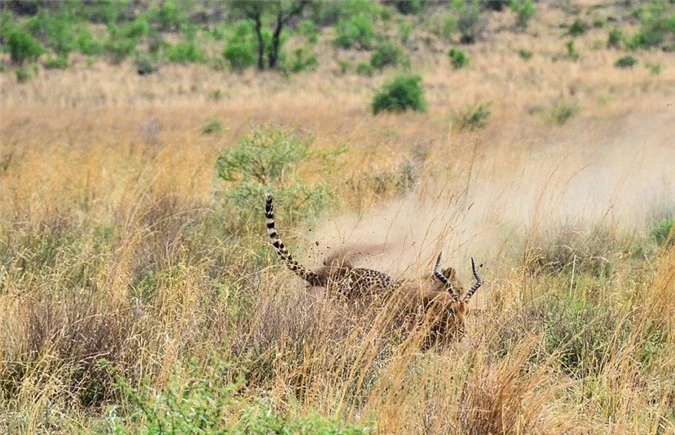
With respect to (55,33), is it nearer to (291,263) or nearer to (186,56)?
(186,56)

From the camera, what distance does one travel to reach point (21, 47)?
1561 inches

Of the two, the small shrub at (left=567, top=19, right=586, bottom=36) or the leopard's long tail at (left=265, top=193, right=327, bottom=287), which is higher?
the leopard's long tail at (left=265, top=193, right=327, bottom=287)

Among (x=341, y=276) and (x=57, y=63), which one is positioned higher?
(x=341, y=276)

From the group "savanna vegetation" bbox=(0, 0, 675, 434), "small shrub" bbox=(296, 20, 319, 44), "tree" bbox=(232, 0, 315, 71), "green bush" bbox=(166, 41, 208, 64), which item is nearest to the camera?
"savanna vegetation" bbox=(0, 0, 675, 434)

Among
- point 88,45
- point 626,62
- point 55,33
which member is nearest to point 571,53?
point 626,62

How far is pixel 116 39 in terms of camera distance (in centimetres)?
4722

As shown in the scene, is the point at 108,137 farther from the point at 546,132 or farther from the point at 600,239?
the point at 600,239

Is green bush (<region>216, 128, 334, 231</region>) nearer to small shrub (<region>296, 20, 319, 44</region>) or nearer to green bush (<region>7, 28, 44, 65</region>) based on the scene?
green bush (<region>7, 28, 44, 65</region>)

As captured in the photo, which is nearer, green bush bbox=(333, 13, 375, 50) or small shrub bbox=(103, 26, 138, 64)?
small shrub bbox=(103, 26, 138, 64)

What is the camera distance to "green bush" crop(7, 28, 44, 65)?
39500 millimetres

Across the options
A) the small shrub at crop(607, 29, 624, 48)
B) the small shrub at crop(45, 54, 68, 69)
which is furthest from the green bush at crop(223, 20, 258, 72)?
the small shrub at crop(607, 29, 624, 48)

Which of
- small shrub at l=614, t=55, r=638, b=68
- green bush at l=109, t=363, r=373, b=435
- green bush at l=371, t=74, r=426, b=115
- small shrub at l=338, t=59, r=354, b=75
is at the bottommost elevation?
small shrub at l=338, t=59, r=354, b=75

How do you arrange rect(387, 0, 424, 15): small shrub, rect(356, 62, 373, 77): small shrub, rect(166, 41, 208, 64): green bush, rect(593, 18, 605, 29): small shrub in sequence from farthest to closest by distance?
rect(387, 0, 424, 15): small shrub < rect(593, 18, 605, 29): small shrub < rect(166, 41, 208, 64): green bush < rect(356, 62, 373, 77): small shrub

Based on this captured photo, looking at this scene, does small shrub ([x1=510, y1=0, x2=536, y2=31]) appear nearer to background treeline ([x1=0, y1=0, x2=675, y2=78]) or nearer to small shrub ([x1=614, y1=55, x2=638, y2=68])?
background treeline ([x1=0, y1=0, x2=675, y2=78])
